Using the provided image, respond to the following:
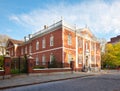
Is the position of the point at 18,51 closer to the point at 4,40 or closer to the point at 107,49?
the point at 4,40

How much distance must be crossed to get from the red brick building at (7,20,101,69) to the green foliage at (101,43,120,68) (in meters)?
10.1

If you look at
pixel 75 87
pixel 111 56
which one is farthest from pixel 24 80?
pixel 111 56

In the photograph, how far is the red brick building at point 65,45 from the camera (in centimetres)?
2948

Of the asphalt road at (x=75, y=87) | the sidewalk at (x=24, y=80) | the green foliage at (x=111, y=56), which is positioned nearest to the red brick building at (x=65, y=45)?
the sidewalk at (x=24, y=80)

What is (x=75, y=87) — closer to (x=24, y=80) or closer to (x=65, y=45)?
(x=24, y=80)

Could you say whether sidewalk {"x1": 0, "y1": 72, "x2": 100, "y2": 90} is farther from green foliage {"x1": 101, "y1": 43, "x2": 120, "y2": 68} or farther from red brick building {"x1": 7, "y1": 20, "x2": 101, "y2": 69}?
green foliage {"x1": 101, "y1": 43, "x2": 120, "y2": 68}

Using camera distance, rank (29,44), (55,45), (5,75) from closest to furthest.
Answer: (5,75) → (55,45) → (29,44)

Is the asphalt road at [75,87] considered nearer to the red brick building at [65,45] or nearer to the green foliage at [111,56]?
the red brick building at [65,45]

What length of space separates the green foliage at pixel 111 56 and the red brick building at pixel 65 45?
10068 millimetres

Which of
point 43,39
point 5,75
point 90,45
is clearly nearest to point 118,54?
point 90,45

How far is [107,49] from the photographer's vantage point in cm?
5191

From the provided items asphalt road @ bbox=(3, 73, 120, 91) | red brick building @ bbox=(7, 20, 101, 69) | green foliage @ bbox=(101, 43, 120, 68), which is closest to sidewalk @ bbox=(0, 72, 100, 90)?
asphalt road @ bbox=(3, 73, 120, 91)

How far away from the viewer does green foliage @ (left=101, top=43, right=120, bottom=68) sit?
48969mm

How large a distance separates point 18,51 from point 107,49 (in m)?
26.6
